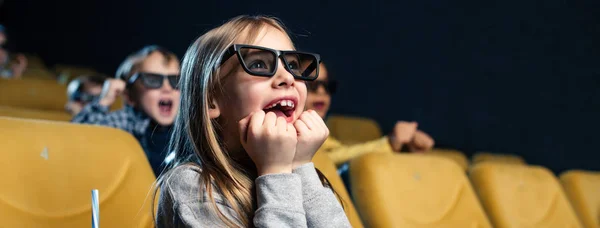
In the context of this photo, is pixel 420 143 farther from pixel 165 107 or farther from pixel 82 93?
pixel 82 93

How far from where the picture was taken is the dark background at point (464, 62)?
2889 millimetres

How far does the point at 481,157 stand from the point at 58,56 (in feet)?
9.43

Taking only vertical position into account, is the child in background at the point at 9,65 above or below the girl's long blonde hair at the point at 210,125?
below

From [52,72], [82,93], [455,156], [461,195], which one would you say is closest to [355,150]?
[461,195]

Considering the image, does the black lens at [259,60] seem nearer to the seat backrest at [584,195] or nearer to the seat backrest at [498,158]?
the seat backrest at [584,195]

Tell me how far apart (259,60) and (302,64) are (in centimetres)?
6

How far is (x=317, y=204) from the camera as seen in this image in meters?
0.74

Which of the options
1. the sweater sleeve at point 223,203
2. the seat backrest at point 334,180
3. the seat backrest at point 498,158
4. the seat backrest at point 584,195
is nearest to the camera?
the sweater sleeve at point 223,203

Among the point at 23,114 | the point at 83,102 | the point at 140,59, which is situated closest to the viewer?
the point at 23,114

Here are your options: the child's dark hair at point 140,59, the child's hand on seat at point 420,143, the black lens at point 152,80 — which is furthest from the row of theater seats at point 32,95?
the child's hand on seat at point 420,143

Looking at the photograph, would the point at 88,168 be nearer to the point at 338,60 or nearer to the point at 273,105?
the point at 273,105

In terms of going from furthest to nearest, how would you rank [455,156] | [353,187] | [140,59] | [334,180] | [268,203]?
[455,156] < [140,59] < [353,187] < [334,180] < [268,203]

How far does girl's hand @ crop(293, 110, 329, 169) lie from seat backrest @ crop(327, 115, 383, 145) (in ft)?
6.96

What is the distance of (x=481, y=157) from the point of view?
2.89 meters
